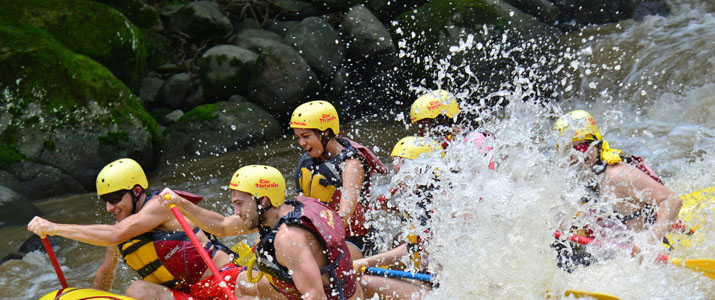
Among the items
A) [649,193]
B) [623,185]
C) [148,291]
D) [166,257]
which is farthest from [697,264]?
[148,291]

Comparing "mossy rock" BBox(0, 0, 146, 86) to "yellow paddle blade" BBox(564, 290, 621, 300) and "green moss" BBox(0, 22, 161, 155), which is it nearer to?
"green moss" BBox(0, 22, 161, 155)

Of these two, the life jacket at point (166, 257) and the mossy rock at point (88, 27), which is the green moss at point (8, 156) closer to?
the mossy rock at point (88, 27)

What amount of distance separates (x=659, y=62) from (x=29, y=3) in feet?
36.2

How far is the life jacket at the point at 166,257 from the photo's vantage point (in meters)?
4.87

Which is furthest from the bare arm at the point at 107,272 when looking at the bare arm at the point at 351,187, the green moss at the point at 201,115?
the green moss at the point at 201,115

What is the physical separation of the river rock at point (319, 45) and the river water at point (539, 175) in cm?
128

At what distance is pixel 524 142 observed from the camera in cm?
532

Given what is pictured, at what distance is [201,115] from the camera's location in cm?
1209

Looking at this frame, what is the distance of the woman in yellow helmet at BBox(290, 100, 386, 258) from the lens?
5.42 meters

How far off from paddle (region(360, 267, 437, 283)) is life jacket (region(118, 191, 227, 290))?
1184 millimetres

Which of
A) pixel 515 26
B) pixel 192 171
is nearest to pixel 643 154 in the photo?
pixel 515 26

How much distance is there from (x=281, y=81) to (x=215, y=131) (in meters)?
1.54

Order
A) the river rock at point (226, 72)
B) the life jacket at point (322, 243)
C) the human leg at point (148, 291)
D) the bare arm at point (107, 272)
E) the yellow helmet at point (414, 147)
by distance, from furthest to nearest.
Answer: the river rock at point (226, 72), the yellow helmet at point (414, 147), the bare arm at point (107, 272), the human leg at point (148, 291), the life jacket at point (322, 243)

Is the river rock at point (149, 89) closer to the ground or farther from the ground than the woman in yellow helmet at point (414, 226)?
closer to the ground
